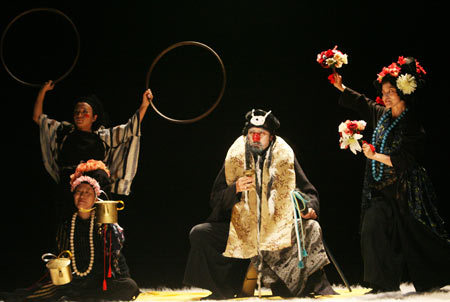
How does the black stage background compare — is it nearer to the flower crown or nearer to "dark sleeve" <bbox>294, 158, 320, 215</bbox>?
"dark sleeve" <bbox>294, 158, 320, 215</bbox>

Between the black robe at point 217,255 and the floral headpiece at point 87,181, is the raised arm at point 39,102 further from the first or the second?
the black robe at point 217,255

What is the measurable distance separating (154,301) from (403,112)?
256cm

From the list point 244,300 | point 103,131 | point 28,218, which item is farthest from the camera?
point 28,218

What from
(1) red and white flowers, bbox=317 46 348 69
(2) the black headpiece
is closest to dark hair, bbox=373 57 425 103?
(1) red and white flowers, bbox=317 46 348 69

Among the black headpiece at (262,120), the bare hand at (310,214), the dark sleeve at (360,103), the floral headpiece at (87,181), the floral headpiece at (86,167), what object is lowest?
the bare hand at (310,214)

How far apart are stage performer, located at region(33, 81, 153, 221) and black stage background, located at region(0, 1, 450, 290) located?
53 centimetres

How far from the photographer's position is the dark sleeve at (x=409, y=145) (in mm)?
5188

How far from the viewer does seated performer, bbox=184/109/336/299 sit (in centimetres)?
519

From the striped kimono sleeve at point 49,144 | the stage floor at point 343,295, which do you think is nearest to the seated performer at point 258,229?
the stage floor at point 343,295

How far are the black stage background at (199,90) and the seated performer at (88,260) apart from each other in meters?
1.26

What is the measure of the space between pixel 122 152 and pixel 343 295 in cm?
237

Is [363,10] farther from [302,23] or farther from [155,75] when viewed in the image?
[155,75]

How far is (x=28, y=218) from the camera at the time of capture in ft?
21.0

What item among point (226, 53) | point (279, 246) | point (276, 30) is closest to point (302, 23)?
point (276, 30)
